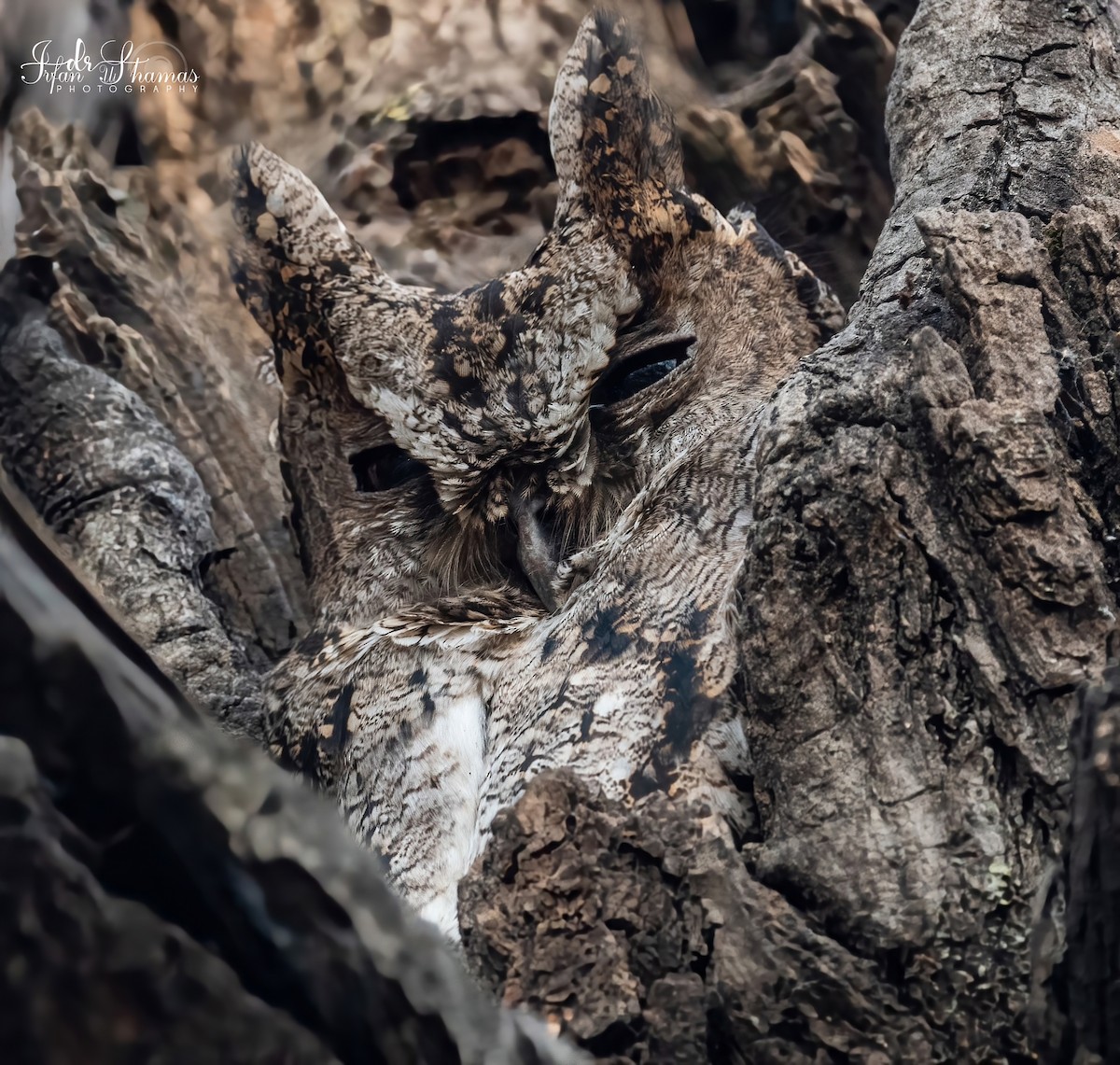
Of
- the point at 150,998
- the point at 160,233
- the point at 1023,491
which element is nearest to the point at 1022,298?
the point at 1023,491

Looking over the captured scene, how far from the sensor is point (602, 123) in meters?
1.71

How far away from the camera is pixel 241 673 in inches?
79.8

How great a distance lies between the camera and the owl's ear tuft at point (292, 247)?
1.74m

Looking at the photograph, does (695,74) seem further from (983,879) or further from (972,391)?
(983,879)

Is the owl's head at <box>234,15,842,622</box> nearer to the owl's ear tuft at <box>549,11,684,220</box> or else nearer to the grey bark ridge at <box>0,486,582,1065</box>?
the owl's ear tuft at <box>549,11,684,220</box>

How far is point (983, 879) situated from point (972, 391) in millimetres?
424

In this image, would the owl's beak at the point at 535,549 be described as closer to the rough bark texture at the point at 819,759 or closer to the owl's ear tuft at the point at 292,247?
the owl's ear tuft at the point at 292,247

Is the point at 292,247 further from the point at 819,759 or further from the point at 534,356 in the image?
the point at 819,759

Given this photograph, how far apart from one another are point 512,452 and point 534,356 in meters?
0.14

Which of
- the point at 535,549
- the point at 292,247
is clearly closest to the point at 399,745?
the point at 535,549

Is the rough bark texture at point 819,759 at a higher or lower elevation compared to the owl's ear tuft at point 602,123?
lower

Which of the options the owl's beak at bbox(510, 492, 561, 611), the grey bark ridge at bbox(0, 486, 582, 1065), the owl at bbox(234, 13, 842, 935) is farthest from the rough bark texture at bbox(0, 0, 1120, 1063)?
the owl's beak at bbox(510, 492, 561, 611)

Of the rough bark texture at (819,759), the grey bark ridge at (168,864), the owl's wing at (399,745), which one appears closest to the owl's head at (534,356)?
the owl's wing at (399,745)

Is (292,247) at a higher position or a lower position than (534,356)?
higher
